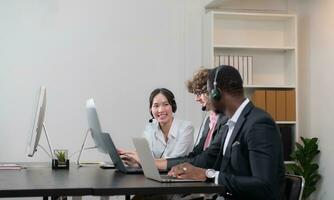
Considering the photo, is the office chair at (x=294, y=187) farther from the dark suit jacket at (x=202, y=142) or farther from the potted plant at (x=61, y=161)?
the potted plant at (x=61, y=161)

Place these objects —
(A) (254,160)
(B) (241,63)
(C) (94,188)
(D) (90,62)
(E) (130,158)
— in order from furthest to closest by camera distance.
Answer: (B) (241,63)
(D) (90,62)
(E) (130,158)
(A) (254,160)
(C) (94,188)

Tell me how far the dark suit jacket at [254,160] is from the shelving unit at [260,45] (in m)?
2.78

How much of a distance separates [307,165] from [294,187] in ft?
9.09

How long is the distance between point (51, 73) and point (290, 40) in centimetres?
245

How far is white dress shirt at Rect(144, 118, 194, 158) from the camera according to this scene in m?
3.42

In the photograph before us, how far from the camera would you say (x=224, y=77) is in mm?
2354

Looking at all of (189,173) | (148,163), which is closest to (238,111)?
(189,173)

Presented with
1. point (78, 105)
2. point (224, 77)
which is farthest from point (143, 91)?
point (224, 77)

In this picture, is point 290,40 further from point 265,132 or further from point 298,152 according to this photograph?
point 265,132

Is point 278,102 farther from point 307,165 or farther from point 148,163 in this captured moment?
point 148,163

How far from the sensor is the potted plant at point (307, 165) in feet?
16.3

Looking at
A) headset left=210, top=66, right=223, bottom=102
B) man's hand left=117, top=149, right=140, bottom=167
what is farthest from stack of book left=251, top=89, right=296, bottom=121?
headset left=210, top=66, right=223, bottom=102

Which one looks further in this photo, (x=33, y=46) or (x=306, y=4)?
(x=306, y=4)

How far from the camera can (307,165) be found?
4977mm
